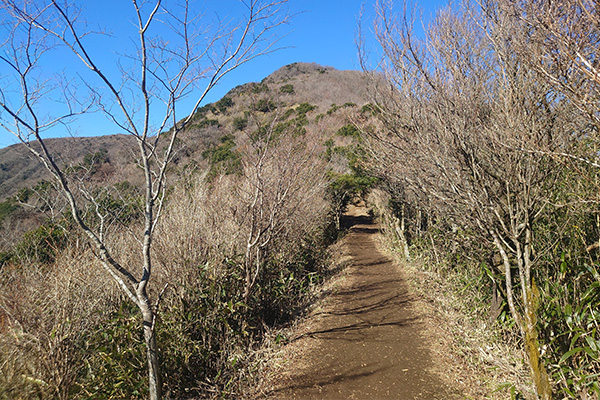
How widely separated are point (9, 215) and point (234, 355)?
45.2ft

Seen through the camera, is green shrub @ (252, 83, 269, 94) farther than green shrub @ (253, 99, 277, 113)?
Yes

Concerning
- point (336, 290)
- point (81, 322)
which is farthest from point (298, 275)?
point (81, 322)

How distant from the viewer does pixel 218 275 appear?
16.5ft

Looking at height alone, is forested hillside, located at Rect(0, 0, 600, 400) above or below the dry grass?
above

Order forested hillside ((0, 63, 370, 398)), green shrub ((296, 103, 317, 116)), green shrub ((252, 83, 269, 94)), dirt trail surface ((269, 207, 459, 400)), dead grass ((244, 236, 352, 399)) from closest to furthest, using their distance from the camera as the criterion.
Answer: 1. forested hillside ((0, 63, 370, 398))
2. dirt trail surface ((269, 207, 459, 400))
3. dead grass ((244, 236, 352, 399))
4. green shrub ((252, 83, 269, 94))
5. green shrub ((296, 103, 317, 116))

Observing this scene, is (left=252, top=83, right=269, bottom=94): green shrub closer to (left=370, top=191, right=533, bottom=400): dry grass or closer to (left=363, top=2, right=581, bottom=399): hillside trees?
(left=363, top=2, right=581, bottom=399): hillside trees

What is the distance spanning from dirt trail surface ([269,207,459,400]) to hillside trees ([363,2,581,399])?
1.37m

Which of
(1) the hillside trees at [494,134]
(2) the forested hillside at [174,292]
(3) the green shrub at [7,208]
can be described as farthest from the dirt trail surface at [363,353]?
(3) the green shrub at [7,208]

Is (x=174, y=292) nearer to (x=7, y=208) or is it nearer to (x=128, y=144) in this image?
(x=128, y=144)

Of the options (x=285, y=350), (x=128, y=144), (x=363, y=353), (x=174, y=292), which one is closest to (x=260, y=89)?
(x=128, y=144)

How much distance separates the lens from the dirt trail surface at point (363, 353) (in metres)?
3.89

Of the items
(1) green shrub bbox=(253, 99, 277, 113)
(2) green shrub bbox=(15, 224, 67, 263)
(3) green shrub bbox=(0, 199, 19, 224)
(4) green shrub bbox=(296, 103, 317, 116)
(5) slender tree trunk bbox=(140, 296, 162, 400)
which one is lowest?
(5) slender tree trunk bbox=(140, 296, 162, 400)

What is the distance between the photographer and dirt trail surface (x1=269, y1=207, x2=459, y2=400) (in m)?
3.89

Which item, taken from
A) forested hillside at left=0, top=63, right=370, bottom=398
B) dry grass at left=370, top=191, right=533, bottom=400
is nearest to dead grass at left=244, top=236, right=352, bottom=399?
forested hillside at left=0, top=63, right=370, bottom=398
